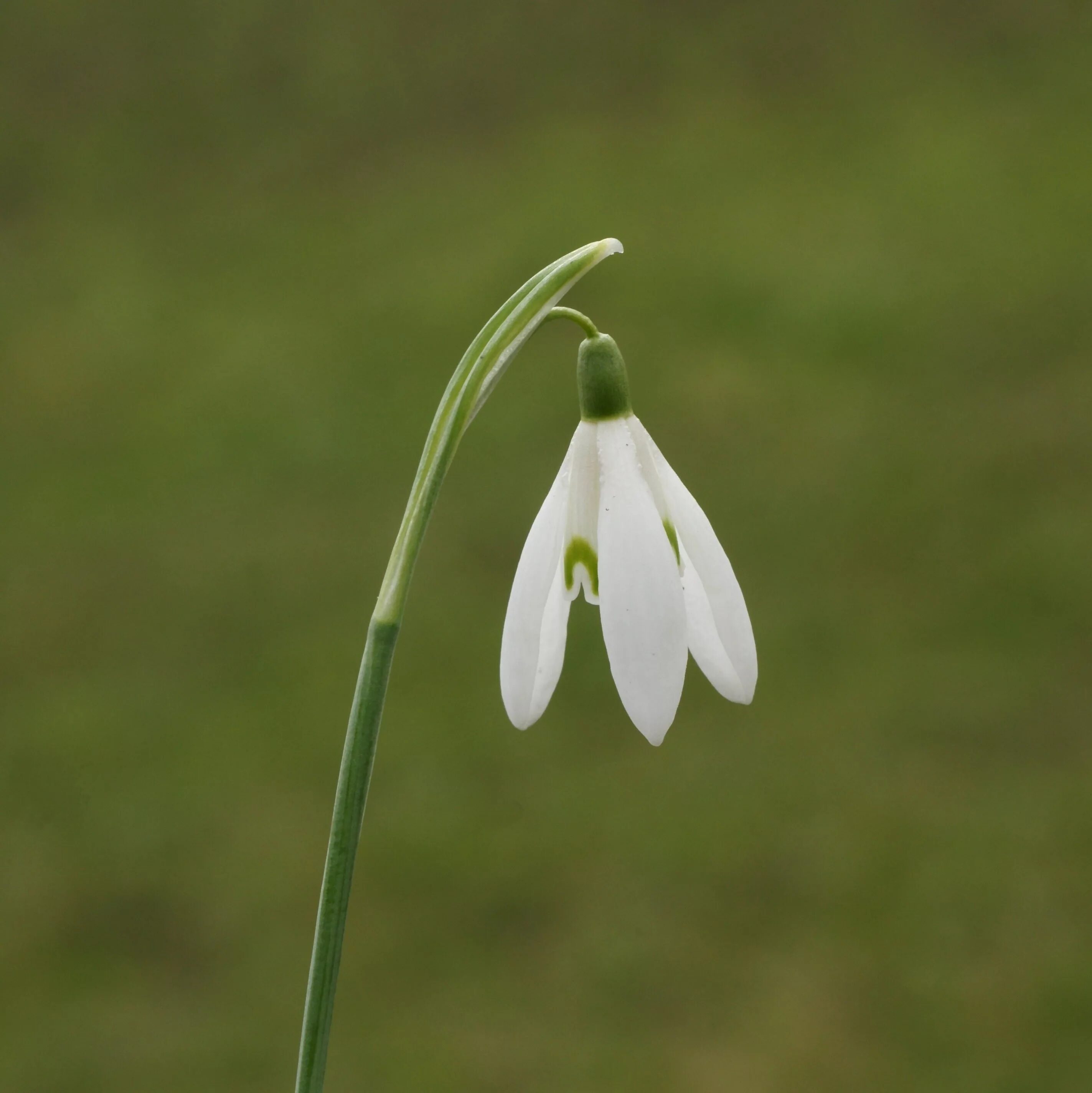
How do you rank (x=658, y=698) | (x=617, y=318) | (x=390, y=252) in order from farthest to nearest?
(x=390, y=252)
(x=617, y=318)
(x=658, y=698)

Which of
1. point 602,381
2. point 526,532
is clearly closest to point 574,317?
point 602,381

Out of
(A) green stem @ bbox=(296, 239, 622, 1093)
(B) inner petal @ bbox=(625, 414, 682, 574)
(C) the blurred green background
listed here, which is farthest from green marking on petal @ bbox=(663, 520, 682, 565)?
(C) the blurred green background

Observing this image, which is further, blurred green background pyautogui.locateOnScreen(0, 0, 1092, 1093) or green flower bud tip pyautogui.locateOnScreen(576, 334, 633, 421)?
blurred green background pyautogui.locateOnScreen(0, 0, 1092, 1093)

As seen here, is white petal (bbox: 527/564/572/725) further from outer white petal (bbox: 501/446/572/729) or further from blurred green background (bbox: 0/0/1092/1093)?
blurred green background (bbox: 0/0/1092/1093)

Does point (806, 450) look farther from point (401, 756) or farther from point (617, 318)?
point (401, 756)

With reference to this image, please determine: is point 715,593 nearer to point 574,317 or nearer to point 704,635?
point 704,635

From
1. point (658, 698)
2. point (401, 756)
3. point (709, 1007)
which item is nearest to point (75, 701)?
point (401, 756)

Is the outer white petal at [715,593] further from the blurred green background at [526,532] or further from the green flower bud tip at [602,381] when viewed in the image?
the blurred green background at [526,532]
